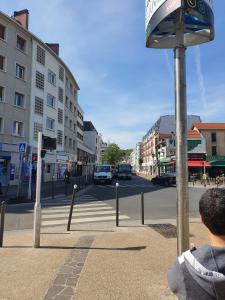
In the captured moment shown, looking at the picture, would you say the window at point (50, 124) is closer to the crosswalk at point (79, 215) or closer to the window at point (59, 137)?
the window at point (59, 137)

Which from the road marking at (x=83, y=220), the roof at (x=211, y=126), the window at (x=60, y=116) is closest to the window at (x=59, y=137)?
the window at (x=60, y=116)

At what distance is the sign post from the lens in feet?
14.7

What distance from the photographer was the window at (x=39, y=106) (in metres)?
37.0

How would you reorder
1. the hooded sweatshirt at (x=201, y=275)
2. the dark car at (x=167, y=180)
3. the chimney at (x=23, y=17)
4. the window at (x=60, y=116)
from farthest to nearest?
1. the window at (x=60, y=116)
2. the chimney at (x=23, y=17)
3. the dark car at (x=167, y=180)
4. the hooded sweatshirt at (x=201, y=275)

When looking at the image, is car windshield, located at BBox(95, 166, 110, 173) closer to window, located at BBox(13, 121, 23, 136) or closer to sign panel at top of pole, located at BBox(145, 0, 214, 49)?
window, located at BBox(13, 121, 23, 136)

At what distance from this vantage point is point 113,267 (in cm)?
587

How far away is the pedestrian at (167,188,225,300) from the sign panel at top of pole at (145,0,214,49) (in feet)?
10.5

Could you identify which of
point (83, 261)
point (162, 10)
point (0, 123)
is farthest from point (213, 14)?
point (0, 123)

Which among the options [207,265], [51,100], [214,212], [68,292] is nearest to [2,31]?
[51,100]

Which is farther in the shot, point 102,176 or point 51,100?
point 51,100

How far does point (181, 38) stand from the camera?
4.68 meters

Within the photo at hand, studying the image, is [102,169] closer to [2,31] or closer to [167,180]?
[167,180]

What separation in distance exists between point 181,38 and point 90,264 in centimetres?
383

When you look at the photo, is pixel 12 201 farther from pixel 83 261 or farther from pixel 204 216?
pixel 204 216
